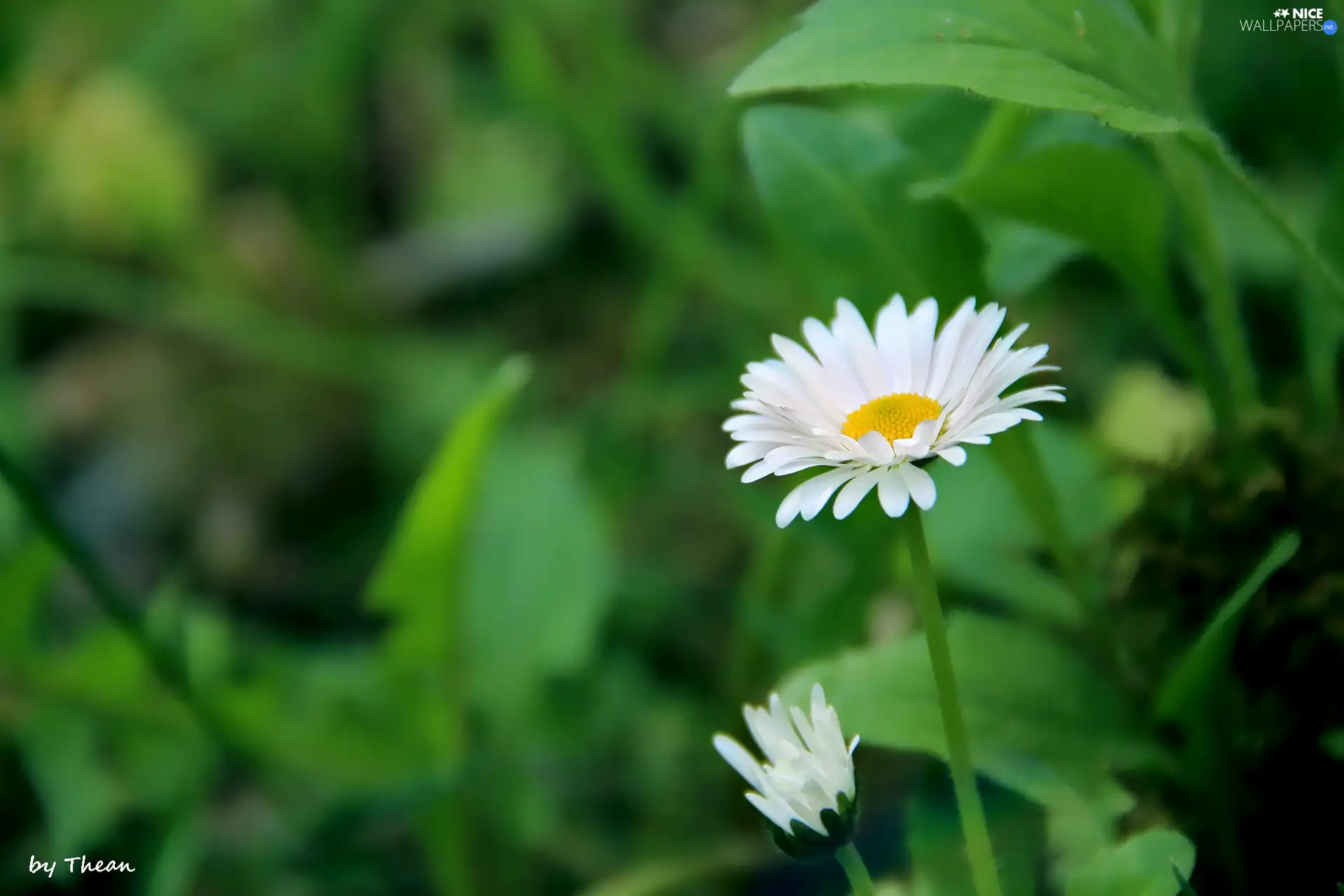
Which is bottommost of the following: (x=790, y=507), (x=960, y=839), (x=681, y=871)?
(x=681, y=871)

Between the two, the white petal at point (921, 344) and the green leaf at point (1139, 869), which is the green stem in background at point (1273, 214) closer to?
the white petal at point (921, 344)

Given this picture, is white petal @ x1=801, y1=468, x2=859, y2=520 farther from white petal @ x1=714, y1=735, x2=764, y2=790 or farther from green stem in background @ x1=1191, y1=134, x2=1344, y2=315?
green stem in background @ x1=1191, y1=134, x2=1344, y2=315

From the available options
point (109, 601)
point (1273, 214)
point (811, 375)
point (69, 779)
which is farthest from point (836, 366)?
point (69, 779)

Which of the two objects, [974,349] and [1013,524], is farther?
[1013,524]

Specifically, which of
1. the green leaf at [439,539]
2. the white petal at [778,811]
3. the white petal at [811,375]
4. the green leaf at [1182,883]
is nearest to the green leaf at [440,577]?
the green leaf at [439,539]

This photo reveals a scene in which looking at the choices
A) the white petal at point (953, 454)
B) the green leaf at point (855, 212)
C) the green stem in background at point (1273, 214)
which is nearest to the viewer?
the white petal at point (953, 454)

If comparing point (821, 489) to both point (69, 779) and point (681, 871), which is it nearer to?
point (681, 871)

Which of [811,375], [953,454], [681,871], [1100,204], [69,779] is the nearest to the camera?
[953,454]
